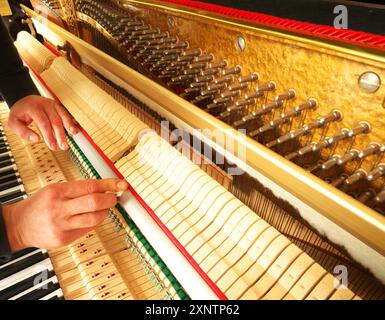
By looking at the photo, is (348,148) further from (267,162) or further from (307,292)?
(307,292)

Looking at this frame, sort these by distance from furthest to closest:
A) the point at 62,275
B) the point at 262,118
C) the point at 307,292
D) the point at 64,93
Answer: the point at 64,93
the point at 62,275
the point at 262,118
the point at 307,292

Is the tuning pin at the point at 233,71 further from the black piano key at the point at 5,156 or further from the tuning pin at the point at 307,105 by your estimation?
the black piano key at the point at 5,156

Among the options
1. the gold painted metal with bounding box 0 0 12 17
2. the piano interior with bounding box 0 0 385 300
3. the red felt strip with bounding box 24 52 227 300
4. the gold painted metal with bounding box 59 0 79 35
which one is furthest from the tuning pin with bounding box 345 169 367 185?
the gold painted metal with bounding box 0 0 12 17

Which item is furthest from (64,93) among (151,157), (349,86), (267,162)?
(349,86)

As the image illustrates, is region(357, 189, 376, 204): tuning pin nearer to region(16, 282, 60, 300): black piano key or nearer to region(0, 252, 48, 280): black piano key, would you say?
region(16, 282, 60, 300): black piano key

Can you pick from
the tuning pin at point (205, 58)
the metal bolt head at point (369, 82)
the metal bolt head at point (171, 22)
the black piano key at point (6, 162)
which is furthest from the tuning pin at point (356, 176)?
the black piano key at point (6, 162)

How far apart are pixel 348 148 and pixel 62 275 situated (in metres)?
1.32

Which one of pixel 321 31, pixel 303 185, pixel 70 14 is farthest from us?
pixel 70 14

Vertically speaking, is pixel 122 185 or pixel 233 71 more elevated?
pixel 233 71

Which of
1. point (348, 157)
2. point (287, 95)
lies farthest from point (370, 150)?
point (287, 95)

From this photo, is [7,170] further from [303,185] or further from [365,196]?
[365,196]

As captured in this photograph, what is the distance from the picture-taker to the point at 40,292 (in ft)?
4.06

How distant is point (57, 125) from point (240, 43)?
1187 mm
